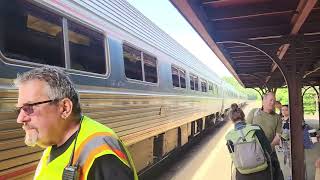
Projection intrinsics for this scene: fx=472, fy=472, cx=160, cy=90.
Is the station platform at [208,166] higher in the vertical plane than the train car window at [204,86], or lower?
lower

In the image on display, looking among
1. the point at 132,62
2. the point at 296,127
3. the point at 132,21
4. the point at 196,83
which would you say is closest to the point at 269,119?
the point at 296,127

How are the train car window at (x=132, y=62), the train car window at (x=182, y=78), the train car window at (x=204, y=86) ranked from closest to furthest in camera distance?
1. the train car window at (x=132, y=62)
2. the train car window at (x=182, y=78)
3. the train car window at (x=204, y=86)

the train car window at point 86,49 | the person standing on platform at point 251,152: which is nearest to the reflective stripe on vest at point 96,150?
the person standing on platform at point 251,152

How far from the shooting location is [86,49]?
5.04m

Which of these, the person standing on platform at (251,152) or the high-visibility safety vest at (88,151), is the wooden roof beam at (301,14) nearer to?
the person standing on platform at (251,152)

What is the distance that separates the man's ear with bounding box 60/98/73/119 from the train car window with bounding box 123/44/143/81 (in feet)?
15.1

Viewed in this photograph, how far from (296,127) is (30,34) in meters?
3.70

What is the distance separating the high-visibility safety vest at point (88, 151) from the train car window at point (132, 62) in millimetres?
4678

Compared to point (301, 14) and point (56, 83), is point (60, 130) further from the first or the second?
point (301, 14)

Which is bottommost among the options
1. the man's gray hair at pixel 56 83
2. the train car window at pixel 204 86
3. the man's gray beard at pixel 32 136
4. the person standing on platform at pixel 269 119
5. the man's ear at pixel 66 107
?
the person standing on platform at pixel 269 119

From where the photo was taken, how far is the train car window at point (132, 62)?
6398mm

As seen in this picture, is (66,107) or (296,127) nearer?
(66,107)

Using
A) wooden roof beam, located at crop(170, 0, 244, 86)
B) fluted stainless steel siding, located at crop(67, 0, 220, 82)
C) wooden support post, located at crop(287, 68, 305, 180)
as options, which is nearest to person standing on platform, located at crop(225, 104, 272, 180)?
wooden roof beam, located at crop(170, 0, 244, 86)

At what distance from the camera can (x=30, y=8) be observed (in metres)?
3.85
